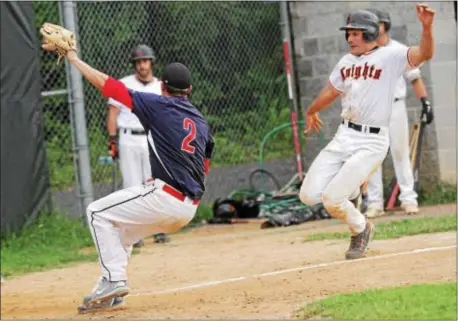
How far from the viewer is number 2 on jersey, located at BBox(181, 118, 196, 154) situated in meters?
9.12

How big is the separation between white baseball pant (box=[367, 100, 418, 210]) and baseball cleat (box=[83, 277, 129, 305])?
5.73 meters

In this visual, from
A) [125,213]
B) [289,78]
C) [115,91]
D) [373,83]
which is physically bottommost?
[125,213]

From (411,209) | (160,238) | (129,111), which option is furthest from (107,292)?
(411,209)

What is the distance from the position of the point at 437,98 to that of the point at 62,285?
6114 mm

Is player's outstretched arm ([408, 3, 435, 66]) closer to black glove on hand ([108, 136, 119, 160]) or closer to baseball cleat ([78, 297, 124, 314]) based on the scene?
baseball cleat ([78, 297, 124, 314])

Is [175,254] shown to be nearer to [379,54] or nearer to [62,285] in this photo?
[62,285]

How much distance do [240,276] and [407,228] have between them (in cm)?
259

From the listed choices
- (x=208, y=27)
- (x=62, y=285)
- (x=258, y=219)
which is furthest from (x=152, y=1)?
(x=62, y=285)

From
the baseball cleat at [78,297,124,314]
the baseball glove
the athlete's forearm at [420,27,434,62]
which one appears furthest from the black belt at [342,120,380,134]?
the baseball glove

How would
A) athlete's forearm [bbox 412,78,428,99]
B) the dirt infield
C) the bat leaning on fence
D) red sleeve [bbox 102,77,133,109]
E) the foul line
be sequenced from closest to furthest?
the dirt infield → red sleeve [bbox 102,77,133,109] → the foul line → athlete's forearm [bbox 412,78,428,99] → the bat leaning on fence

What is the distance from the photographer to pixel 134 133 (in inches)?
529

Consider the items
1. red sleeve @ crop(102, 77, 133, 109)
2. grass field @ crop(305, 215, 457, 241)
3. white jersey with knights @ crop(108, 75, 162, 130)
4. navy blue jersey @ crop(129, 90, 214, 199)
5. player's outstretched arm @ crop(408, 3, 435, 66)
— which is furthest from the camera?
white jersey with knights @ crop(108, 75, 162, 130)

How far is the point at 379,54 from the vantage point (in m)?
10.5

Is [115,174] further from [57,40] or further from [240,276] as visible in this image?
[57,40]
